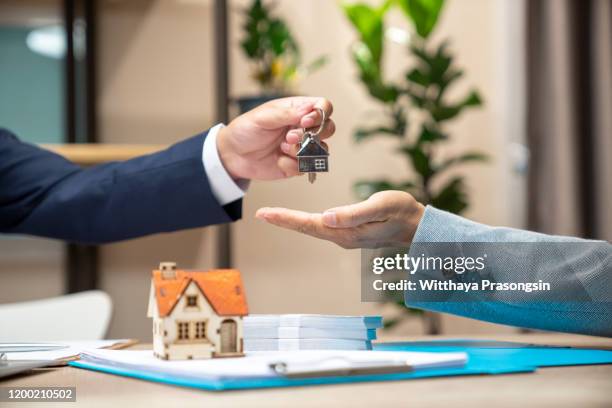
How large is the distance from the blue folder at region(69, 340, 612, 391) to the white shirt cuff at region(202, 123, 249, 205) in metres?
0.36

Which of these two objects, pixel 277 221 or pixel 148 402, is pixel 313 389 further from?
pixel 277 221

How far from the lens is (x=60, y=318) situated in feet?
4.85

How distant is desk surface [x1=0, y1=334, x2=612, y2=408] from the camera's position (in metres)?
0.57

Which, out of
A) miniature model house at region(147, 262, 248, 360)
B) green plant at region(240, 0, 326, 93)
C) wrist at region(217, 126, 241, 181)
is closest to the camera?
miniature model house at region(147, 262, 248, 360)

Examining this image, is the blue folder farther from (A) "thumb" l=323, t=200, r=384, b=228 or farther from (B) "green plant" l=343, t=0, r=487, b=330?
(B) "green plant" l=343, t=0, r=487, b=330

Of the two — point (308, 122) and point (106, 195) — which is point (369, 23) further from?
point (308, 122)

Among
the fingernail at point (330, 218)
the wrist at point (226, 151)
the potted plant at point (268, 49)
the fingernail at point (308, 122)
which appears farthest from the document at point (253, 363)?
the potted plant at point (268, 49)

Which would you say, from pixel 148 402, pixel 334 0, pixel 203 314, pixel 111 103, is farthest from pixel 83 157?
pixel 148 402

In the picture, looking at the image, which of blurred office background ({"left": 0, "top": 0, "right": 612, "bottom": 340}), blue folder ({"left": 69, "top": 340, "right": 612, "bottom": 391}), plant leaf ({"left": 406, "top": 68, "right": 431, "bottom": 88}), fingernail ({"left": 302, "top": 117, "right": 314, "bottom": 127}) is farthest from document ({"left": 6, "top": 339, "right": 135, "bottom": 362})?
plant leaf ({"left": 406, "top": 68, "right": 431, "bottom": 88})

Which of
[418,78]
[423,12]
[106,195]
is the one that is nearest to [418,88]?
[418,78]

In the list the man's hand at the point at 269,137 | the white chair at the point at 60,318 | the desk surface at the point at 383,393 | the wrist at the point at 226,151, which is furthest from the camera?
the white chair at the point at 60,318

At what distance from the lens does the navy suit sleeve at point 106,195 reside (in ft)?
4.03

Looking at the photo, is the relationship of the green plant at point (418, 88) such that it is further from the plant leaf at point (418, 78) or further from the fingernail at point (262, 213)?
the fingernail at point (262, 213)

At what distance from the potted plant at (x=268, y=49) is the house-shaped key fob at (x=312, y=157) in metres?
1.54
